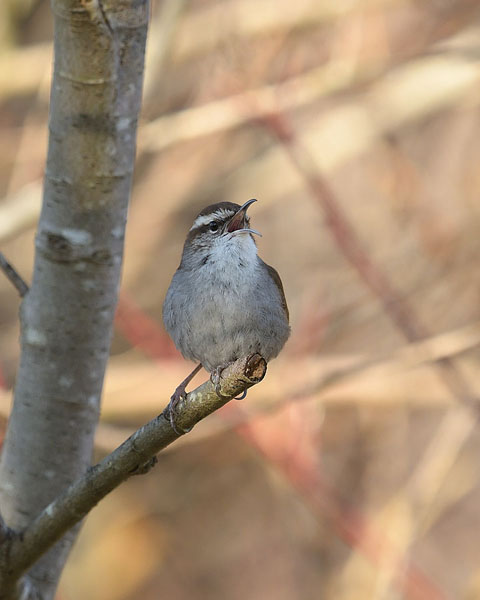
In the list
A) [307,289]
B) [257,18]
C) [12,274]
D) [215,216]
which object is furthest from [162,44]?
[12,274]

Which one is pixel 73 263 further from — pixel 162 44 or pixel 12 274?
pixel 162 44

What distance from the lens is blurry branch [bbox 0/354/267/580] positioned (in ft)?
5.99

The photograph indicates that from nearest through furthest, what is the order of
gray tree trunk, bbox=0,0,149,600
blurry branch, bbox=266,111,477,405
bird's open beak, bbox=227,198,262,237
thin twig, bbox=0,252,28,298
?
gray tree trunk, bbox=0,0,149,600 → thin twig, bbox=0,252,28,298 → bird's open beak, bbox=227,198,262,237 → blurry branch, bbox=266,111,477,405

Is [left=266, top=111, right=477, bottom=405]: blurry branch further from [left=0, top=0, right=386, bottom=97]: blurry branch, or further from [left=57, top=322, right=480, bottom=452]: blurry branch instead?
[left=0, top=0, right=386, bottom=97]: blurry branch

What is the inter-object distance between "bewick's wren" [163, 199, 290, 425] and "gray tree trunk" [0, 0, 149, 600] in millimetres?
262

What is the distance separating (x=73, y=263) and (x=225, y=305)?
50 centimetres

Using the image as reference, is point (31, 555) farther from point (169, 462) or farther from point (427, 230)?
point (169, 462)

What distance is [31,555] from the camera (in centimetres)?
223

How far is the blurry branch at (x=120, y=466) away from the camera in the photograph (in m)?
1.83

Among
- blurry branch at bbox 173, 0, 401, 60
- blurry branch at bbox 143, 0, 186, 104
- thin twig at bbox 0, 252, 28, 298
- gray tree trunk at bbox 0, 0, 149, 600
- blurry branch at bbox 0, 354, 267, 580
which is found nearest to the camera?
blurry branch at bbox 0, 354, 267, 580

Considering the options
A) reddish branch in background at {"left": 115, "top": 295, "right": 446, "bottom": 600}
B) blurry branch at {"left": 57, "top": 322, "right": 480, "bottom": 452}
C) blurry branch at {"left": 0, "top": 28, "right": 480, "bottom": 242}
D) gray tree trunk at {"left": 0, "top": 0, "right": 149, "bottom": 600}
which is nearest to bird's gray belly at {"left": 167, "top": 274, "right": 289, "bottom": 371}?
gray tree trunk at {"left": 0, "top": 0, "right": 149, "bottom": 600}

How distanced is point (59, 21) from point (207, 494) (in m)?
5.43

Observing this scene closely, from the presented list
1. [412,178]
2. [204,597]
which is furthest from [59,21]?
[204,597]

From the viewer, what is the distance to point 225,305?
2.56 meters
